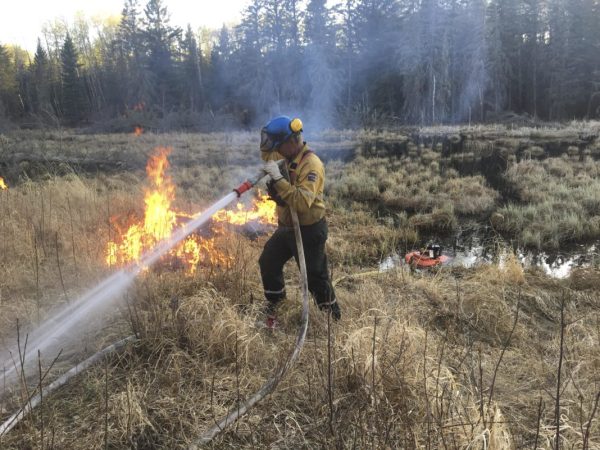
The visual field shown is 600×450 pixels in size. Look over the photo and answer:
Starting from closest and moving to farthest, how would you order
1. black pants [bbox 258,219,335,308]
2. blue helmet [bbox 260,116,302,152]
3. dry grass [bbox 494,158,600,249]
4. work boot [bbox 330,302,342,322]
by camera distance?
blue helmet [bbox 260,116,302,152] → black pants [bbox 258,219,335,308] → work boot [bbox 330,302,342,322] → dry grass [bbox 494,158,600,249]

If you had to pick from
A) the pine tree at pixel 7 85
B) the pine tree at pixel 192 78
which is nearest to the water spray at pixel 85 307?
the pine tree at pixel 192 78

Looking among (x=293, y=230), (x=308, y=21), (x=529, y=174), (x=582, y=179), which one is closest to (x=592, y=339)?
(x=293, y=230)

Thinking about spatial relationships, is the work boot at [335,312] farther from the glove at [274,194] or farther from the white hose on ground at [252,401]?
the glove at [274,194]

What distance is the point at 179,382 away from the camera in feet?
9.55

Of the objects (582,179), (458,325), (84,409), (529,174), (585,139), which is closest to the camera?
(84,409)

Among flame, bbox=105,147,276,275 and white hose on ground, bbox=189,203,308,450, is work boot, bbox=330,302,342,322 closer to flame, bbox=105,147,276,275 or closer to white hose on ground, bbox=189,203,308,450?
white hose on ground, bbox=189,203,308,450

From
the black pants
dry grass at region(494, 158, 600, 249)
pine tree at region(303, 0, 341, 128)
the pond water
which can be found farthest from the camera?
pine tree at region(303, 0, 341, 128)

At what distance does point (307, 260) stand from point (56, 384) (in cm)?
215

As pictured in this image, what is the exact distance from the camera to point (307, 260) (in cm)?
391

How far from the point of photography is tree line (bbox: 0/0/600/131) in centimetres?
3781

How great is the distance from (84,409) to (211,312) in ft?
3.96

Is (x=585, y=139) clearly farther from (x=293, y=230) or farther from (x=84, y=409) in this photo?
(x=84, y=409)

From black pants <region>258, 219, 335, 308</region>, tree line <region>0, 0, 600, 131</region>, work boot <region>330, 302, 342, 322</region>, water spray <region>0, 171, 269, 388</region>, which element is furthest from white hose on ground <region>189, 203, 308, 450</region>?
tree line <region>0, 0, 600, 131</region>

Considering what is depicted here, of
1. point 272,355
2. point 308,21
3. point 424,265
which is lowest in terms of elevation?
point 424,265
